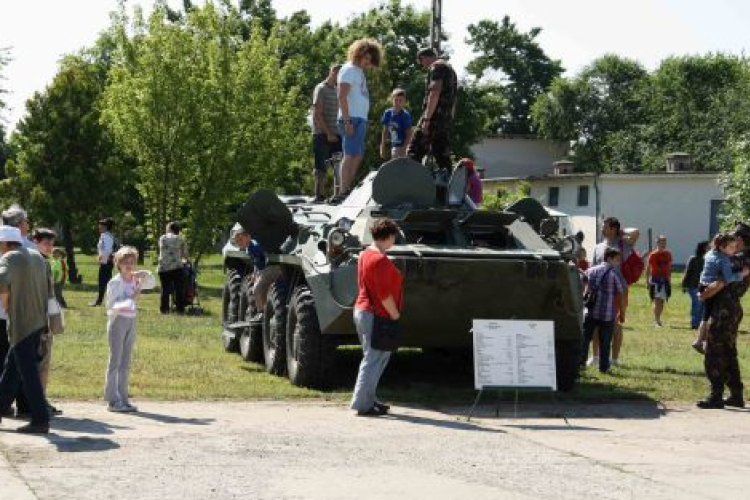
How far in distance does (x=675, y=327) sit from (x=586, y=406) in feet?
39.1

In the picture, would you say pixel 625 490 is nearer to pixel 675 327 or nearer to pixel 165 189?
pixel 675 327

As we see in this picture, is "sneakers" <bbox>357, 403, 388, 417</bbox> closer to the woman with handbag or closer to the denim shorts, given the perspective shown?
the woman with handbag

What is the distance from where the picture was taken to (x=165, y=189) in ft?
138

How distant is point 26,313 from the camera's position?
Result: 10.7 metres

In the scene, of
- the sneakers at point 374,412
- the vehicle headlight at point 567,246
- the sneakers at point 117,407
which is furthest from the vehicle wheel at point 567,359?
the sneakers at point 117,407

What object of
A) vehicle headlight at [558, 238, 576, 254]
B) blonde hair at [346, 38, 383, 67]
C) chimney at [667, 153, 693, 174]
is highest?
chimney at [667, 153, 693, 174]

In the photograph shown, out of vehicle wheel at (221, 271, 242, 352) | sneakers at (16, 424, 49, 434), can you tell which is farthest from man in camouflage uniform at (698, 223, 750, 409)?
sneakers at (16, 424, 49, 434)

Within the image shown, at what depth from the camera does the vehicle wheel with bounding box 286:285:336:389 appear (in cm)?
1390

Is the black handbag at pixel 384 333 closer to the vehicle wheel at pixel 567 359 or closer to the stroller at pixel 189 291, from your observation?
the vehicle wheel at pixel 567 359

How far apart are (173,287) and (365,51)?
10.3m

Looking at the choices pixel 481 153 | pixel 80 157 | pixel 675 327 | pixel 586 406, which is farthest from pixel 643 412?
pixel 481 153

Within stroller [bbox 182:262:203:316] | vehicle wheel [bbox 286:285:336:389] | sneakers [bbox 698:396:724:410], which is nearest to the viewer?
sneakers [bbox 698:396:724:410]

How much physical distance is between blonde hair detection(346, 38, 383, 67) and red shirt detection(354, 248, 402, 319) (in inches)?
173

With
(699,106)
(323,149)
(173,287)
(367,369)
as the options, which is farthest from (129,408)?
(699,106)
